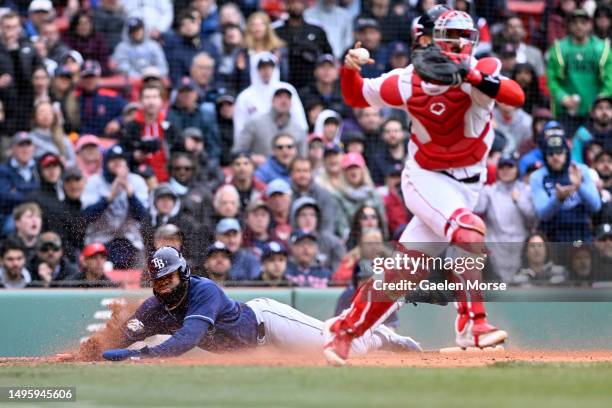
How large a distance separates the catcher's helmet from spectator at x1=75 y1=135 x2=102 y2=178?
16.2 feet

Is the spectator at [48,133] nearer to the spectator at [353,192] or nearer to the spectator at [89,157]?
the spectator at [89,157]

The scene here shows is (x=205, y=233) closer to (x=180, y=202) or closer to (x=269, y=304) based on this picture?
(x=180, y=202)

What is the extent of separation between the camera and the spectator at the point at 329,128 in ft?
48.1

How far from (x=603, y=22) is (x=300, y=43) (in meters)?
3.83

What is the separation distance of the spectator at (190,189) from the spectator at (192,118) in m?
0.75

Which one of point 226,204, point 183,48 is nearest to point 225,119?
point 183,48

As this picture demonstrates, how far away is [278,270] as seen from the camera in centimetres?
1262

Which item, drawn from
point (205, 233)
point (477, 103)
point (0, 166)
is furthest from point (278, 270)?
point (477, 103)

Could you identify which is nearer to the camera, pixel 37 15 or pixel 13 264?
pixel 13 264

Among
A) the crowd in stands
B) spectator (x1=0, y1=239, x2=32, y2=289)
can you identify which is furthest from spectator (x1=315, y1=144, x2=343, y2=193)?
spectator (x1=0, y1=239, x2=32, y2=289)

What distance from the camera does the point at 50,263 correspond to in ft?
41.1

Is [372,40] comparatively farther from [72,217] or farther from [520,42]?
[72,217]

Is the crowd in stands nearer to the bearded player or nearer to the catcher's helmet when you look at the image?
the catcher's helmet

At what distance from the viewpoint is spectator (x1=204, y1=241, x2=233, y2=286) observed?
11742 mm
